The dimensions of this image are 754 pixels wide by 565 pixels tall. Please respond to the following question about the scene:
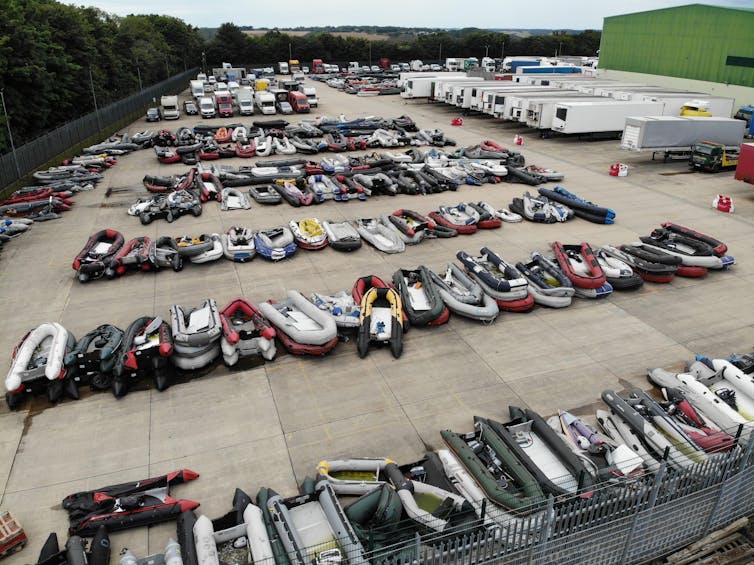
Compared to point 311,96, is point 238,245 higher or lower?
lower

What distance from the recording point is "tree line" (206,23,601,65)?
105500 millimetres

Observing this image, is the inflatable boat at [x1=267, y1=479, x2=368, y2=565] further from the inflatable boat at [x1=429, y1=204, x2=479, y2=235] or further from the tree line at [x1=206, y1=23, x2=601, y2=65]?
the tree line at [x1=206, y1=23, x2=601, y2=65]

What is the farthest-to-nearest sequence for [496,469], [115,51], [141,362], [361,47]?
[361,47], [115,51], [141,362], [496,469]

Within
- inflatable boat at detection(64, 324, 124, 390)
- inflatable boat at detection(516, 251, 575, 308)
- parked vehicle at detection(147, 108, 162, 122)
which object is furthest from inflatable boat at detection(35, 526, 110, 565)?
parked vehicle at detection(147, 108, 162, 122)

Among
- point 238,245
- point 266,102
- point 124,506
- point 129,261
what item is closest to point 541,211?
point 238,245

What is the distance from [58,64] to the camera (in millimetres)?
41312

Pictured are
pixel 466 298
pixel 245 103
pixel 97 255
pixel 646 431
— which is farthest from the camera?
pixel 245 103

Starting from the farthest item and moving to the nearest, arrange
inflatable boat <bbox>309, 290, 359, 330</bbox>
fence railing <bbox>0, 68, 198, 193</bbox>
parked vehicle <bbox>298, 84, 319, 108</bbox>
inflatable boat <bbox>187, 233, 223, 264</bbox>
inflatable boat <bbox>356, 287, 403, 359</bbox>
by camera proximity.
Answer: parked vehicle <bbox>298, 84, 319, 108</bbox>
fence railing <bbox>0, 68, 198, 193</bbox>
inflatable boat <bbox>187, 233, 223, 264</bbox>
inflatable boat <bbox>309, 290, 359, 330</bbox>
inflatable boat <bbox>356, 287, 403, 359</bbox>

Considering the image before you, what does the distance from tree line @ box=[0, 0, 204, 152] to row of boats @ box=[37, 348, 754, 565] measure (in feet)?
97.7

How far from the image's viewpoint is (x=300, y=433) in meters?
11.6

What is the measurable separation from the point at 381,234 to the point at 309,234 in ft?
9.42

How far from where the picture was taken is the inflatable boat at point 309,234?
20672mm

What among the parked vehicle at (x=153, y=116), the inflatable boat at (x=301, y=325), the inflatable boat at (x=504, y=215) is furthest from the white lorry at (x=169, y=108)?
the inflatable boat at (x=301, y=325)

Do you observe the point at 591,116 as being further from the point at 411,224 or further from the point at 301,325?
the point at 301,325
